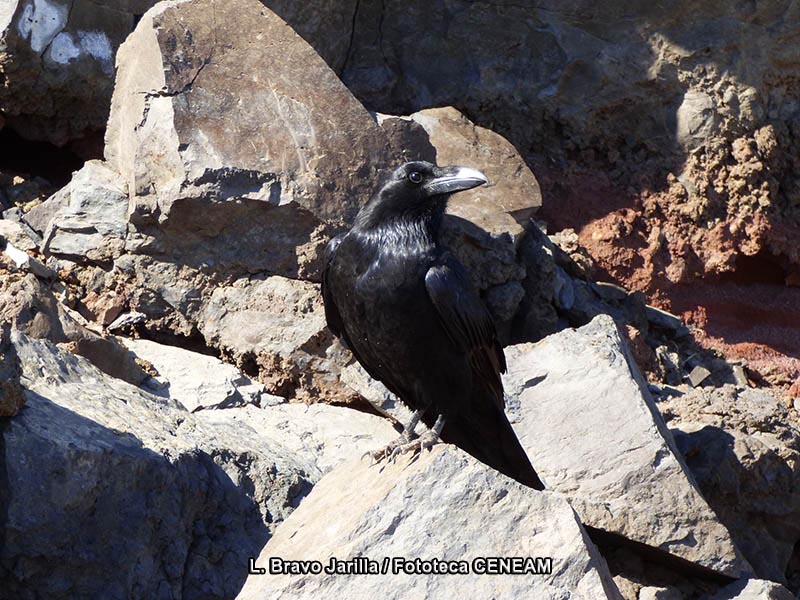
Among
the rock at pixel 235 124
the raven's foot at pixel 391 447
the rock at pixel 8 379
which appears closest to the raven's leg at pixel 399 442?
the raven's foot at pixel 391 447

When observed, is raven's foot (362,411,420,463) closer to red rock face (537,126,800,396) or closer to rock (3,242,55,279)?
rock (3,242,55,279)

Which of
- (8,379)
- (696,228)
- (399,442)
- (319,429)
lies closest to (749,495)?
(319,429)

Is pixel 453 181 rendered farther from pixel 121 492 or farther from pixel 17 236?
pixel 17 236

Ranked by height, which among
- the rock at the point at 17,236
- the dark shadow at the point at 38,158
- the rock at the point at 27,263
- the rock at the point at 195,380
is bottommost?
the rock at the point at 195,380

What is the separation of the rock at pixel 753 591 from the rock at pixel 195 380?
8.01ft

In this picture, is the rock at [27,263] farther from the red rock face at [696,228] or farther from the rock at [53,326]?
the red rock face at [696,228]

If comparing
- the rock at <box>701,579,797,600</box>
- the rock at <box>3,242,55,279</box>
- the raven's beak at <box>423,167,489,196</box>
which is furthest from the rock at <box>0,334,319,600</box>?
the rock at <box>701,579,797,600</box>

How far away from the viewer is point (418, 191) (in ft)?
17.1

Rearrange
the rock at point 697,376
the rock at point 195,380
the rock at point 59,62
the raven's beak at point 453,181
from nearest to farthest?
the raven's beak at point 453,181
the rock at point 195,380
the rock at point 59,62
the rock at point 697,376

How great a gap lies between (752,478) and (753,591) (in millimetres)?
1185

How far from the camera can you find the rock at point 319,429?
6078mm

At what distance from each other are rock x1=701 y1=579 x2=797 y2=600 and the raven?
974 millimetres

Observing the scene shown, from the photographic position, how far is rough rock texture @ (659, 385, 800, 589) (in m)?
6.37

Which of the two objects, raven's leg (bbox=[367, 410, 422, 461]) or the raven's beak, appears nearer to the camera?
raven's leg (bbox=[367, 410, 422, 461])
